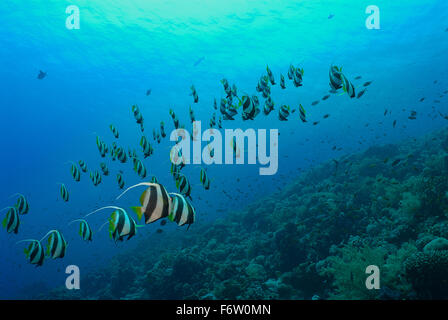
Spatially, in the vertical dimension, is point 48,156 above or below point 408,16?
below

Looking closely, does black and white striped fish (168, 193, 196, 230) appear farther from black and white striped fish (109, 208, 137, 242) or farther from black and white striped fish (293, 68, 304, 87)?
black and white striped fish (293, 68, 304, 87)

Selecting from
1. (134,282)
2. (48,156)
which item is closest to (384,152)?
(134,282)

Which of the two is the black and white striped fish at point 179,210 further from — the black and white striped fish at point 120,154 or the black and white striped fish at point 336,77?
the black and white striped fish at point 120,154

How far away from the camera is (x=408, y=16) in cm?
2783

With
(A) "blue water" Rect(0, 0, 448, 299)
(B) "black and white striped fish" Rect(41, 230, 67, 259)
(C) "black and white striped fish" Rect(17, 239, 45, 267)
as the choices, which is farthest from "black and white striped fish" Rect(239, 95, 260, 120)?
(A) "blue water" Rect(0, 0, 448, 299)

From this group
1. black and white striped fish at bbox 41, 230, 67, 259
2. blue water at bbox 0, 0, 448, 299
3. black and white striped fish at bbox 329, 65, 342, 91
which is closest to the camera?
black and white striped fish at bbox 41, 230, 67, 259

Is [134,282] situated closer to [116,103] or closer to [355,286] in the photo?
[355,286]

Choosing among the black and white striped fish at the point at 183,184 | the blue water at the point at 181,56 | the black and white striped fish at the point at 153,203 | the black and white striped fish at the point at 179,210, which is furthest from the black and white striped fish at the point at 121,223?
the blue water at the point at 181,56

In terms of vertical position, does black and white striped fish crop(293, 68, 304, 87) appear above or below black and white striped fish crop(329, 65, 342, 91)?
above

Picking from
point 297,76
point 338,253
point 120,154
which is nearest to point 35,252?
point 120,154

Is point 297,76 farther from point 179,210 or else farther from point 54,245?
point 54,245

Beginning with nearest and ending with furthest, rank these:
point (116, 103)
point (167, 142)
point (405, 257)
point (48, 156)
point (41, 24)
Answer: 1. point (405, 257)
2. point (41, 24)
3. point (116, 103)
4. point (48, 156)
5. point (167, 142)

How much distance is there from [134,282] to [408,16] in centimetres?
3376

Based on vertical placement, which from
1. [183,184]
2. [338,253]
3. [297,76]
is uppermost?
[297,76]
